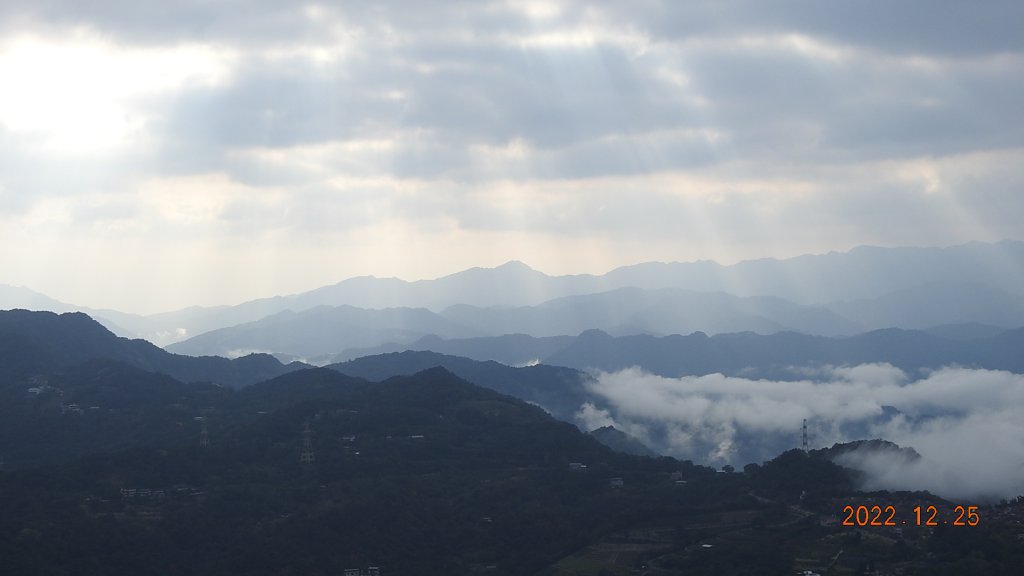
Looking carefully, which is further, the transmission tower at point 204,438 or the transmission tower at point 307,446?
the transmission tower at point 204,438

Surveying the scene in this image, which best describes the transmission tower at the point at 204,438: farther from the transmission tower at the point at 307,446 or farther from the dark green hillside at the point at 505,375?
the dark green hillside at the point at 505,375

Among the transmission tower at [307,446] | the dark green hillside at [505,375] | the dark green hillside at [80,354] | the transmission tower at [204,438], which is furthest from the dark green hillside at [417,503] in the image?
the dark green hillside at [505,375]

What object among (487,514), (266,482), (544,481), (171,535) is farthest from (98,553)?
(544,481)

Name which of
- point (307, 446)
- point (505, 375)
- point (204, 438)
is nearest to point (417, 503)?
point (307, 446)

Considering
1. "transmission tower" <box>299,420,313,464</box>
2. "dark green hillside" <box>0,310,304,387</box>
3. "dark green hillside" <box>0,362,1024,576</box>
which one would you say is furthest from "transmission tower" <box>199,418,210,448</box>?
"dark green hillside" <box>0,310,304,387</box>

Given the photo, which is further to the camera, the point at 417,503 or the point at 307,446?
the point at 307,446

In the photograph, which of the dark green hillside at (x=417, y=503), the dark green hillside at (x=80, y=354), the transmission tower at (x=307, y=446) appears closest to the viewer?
the dark green hillside at (x=417, y=503)

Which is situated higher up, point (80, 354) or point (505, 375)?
point (505, 375)

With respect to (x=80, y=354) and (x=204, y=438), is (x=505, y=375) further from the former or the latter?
(x=204, y=438)
